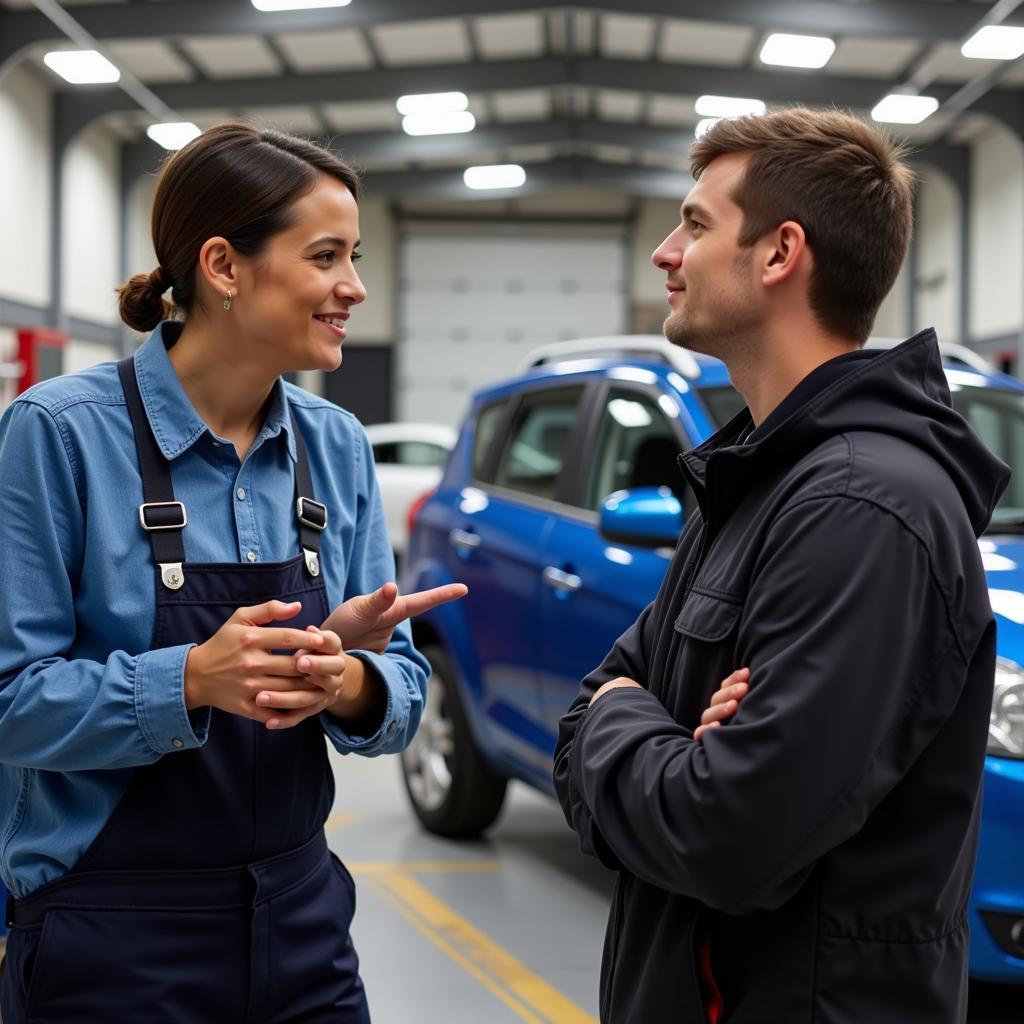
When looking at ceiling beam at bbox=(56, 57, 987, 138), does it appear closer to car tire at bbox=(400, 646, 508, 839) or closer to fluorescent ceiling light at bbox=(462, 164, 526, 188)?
fluorescent ceiling light at bbox=(462, 164, 526, 188)

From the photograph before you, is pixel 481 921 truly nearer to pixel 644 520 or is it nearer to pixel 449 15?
pixel 644 520

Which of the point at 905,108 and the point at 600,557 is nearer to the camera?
the point at 600,557

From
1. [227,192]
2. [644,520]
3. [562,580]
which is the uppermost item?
[227,192]

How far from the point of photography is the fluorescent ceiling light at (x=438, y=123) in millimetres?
18109

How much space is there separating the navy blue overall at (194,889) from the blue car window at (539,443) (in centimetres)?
289

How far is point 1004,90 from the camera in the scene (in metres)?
15.9

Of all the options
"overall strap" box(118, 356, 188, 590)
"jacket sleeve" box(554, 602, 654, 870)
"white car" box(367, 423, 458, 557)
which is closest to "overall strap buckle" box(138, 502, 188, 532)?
"overall strap" box(118, 356, 188, 590)

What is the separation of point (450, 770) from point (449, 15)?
991 cm

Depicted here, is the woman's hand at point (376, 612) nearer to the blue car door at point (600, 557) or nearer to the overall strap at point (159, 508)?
the overall strap at point (159, 508)

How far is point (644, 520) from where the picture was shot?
3.79 metres

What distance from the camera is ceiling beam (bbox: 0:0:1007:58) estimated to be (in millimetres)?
12922

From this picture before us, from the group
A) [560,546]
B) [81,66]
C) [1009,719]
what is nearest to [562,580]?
[560,546]

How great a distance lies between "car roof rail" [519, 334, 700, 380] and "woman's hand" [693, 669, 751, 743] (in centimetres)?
261

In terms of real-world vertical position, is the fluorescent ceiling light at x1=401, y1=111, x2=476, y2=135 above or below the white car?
above
